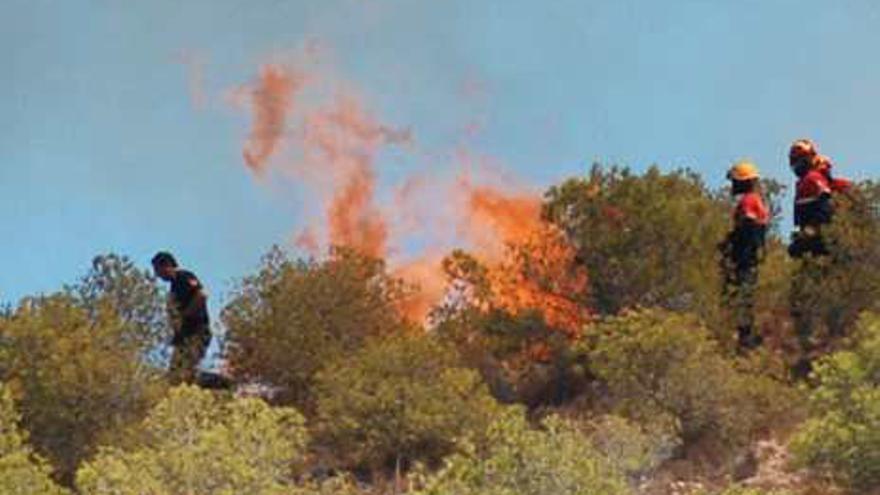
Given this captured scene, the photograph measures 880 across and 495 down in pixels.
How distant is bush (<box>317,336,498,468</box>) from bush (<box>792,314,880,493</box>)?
339 cm

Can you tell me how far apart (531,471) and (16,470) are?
389 centimetres

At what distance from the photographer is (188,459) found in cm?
1173

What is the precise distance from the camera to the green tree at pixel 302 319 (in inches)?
739

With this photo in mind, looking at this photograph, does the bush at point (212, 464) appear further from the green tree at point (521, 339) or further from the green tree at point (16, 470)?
the green tree at point (521, 339)

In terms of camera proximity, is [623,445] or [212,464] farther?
[623,445]

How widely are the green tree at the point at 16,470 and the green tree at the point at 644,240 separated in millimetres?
7490

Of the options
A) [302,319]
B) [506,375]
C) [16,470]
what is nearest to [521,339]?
[506,375]

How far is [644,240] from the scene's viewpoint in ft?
63.4

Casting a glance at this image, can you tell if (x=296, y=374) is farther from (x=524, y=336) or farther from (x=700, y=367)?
(x=700, y=367)

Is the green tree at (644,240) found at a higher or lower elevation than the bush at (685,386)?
higher

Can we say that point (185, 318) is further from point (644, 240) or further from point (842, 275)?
point (842, 275)

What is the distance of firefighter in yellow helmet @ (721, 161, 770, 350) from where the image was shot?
19.0 metres

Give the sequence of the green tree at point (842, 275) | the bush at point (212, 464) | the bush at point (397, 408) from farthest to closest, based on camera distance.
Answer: the green tree at point (842, 275) → the bush at point (397, 408) → the bush at point (212, 464)

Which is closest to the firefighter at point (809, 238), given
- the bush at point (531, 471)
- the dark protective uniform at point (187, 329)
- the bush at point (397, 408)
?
the bush at point (397, 408)
